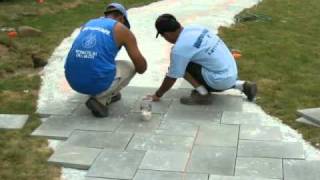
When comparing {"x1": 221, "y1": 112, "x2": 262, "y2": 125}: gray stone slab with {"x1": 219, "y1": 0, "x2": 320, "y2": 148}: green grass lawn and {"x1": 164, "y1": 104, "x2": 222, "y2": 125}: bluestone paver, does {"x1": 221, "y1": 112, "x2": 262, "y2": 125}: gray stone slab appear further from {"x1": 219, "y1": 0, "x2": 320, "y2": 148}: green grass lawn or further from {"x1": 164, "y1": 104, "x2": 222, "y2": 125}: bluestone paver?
{"x1": 219, "y1": 0, "x2": 320, "y2": 148}: green grass lawn

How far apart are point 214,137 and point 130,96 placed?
143 cm

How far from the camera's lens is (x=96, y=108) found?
5.66 metres

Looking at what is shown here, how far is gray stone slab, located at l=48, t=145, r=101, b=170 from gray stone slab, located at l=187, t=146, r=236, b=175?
78 cm

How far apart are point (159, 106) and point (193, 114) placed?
1.34 feet

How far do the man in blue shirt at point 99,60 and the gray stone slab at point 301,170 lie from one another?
1880mm

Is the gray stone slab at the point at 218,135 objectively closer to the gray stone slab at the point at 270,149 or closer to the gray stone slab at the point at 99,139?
the gray stone slab at the point at 270,149

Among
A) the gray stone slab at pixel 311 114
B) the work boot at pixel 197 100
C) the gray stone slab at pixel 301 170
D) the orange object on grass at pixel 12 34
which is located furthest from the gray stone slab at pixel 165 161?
the orange object on grass at pixel 12 34

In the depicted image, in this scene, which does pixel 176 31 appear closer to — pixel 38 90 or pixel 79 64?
pixel 79 64

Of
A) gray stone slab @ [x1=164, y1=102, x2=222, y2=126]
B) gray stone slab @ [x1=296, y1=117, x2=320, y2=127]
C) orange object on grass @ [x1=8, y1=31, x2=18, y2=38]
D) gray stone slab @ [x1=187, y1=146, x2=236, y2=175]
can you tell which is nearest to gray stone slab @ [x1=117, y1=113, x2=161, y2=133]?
gray stone slab @ [x1=164, y1=102, x2=222, y2=126]

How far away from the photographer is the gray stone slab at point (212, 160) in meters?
4.52

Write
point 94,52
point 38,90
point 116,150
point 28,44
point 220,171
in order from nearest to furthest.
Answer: point 220,171 < point 116,150 < point 94,52 < point 38,90 < point 28,44

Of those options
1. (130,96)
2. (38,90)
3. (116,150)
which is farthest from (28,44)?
(116,150)

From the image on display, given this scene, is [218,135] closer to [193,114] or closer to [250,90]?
[193,114]

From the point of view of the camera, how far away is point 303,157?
4734 millimetres
